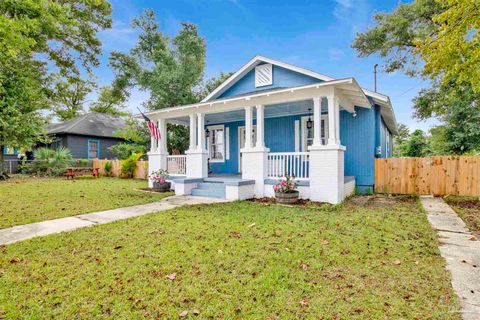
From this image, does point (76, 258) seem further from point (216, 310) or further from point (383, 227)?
point (383, 227)

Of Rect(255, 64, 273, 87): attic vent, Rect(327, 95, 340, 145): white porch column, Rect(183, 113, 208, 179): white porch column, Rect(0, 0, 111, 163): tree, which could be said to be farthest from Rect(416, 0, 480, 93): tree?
Rect(0, 0, 111, 163): tree


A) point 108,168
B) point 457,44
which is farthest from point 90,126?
point 457,44

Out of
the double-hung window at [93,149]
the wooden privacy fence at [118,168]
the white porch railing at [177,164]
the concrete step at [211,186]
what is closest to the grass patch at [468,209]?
the concrete step at [211,186]

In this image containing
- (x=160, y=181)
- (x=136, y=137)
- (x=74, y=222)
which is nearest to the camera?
(x=74, y=222)

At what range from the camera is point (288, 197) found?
24.2ft

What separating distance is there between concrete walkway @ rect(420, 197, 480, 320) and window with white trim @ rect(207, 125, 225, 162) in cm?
889

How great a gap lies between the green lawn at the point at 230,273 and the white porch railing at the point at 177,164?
5777mm

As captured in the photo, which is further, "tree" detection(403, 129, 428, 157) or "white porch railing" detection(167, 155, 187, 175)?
"tree" detection(403, 129, 428, 157)

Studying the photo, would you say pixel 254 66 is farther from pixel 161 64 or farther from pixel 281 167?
pixel 161 64

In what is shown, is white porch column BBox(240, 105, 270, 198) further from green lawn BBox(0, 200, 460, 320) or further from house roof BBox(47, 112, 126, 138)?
house roof BBox(47, 112, 126, 138)

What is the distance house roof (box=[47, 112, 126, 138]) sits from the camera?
21.6 meters

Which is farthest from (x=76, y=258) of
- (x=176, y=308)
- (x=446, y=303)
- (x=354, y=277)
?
(x=446, y=303)

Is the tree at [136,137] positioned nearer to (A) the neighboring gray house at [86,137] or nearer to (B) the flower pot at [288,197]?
(A) the neighboring gray house at [86,137]

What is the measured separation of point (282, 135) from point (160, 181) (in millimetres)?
5360
